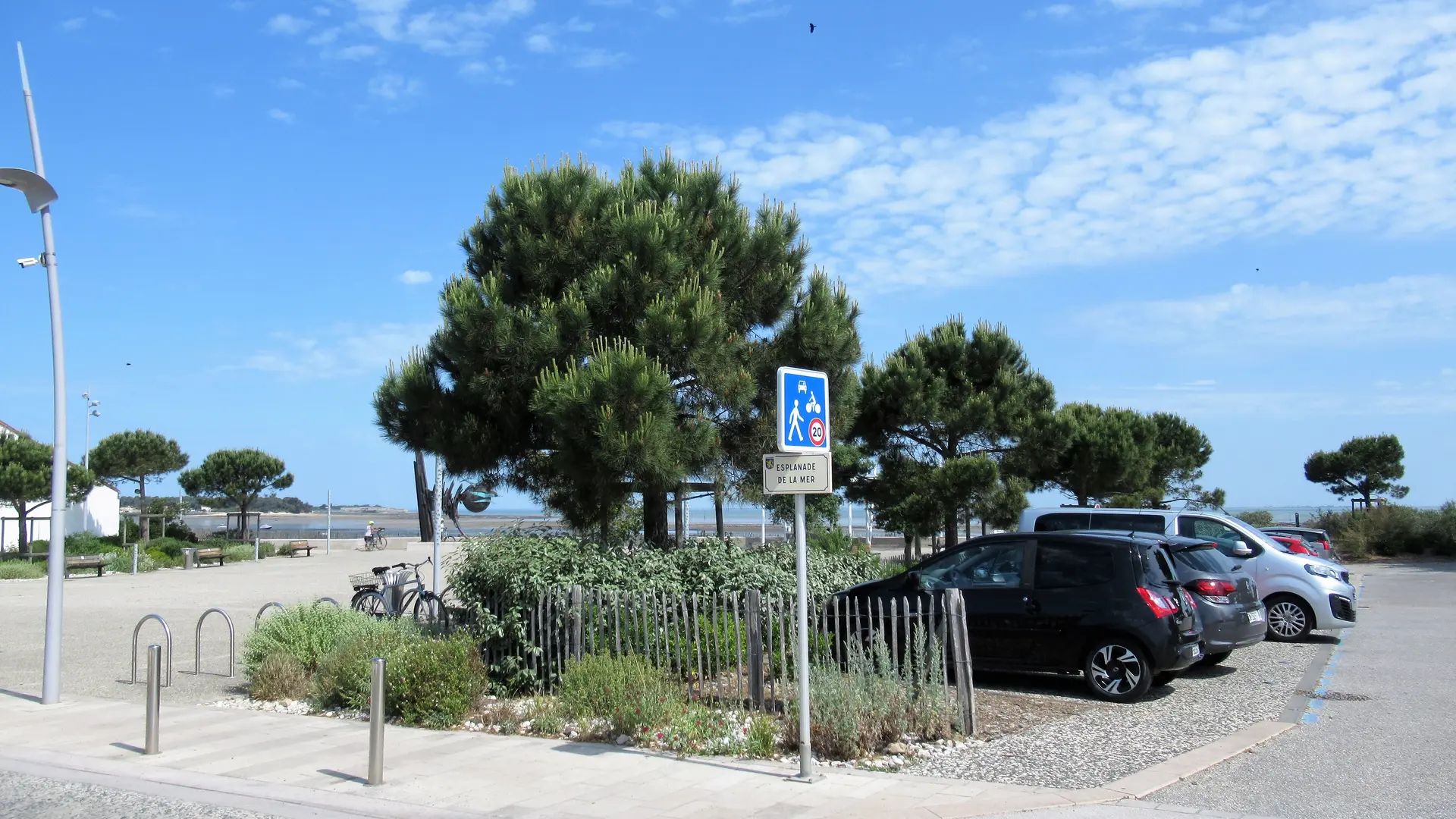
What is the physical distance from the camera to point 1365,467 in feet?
171

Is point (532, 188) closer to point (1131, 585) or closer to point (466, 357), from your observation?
point (466, 357)

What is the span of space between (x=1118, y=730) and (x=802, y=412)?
3.85 m

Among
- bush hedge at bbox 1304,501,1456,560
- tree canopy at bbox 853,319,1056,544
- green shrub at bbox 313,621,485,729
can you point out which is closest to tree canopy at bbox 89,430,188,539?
tree canopy at bbox 853,319,1056,544

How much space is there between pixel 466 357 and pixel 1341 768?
8.96 metres

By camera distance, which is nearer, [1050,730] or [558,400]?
[1050,730]

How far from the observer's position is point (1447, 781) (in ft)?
22.7

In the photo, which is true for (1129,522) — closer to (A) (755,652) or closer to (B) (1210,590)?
(B) (1210,590)

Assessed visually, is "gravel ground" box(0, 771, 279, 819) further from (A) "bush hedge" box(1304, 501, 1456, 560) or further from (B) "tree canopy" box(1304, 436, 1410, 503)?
(B) "tree canopy" box(1304, 436, 1410, 503)

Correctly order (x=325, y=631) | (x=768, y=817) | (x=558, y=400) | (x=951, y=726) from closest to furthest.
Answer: (x=768, y=817), (x=951, y=726), (x=558, y=400), (x=325, y=631)

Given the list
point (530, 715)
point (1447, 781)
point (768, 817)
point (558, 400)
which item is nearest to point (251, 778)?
point (530, 715)

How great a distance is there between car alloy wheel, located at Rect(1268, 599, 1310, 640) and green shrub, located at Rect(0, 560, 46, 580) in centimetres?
3037

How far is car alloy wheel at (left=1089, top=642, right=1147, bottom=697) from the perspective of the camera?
375 inches

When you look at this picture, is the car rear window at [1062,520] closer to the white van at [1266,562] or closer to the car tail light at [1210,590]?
the white van at [1266,562]

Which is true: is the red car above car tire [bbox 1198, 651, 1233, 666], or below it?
above
